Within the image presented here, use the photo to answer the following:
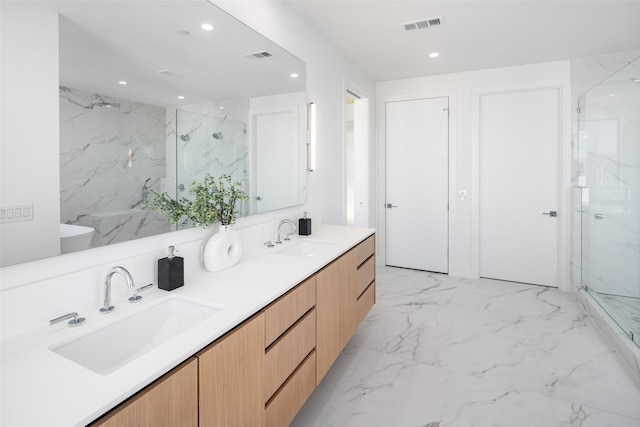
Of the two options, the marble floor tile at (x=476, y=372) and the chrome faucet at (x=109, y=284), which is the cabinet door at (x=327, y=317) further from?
the chrome faucet at (x=109, y=284)

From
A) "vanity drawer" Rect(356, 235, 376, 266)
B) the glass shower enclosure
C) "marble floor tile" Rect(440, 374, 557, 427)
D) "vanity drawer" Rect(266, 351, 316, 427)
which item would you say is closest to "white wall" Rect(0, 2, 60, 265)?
"vanity drawer" Rect(266, 351, 316, 427)

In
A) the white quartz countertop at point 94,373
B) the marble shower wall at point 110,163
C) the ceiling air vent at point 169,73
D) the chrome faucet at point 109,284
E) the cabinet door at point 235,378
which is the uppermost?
the ceiling air vent at point 169,73

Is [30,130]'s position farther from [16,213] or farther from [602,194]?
[602,194]

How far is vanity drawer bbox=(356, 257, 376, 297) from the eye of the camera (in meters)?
2.51

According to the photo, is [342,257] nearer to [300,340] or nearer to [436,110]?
[300,340]

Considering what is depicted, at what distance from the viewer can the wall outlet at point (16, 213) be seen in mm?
1013

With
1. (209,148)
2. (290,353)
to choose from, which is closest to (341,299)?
(290,353)

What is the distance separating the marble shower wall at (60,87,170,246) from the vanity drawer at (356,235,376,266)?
53.4 inches

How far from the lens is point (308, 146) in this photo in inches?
111

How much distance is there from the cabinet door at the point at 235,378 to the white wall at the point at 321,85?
1732 millimetres

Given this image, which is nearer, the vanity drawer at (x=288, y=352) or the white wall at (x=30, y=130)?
the white wall at (x=30, y=130)

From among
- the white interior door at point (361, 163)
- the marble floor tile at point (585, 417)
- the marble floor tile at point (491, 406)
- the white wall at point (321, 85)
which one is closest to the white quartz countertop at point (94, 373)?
the marble floor tile at point (491, 406)

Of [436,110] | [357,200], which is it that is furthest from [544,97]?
[357,200]

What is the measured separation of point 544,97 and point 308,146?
2.92 m
